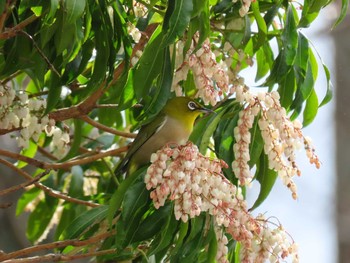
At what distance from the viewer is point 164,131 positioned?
4.04 m

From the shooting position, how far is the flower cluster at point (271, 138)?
314 cm

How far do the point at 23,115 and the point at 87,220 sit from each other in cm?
41

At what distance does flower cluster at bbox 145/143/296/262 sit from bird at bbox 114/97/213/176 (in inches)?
30.1

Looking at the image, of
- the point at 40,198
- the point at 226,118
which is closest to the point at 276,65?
the point at 226,118

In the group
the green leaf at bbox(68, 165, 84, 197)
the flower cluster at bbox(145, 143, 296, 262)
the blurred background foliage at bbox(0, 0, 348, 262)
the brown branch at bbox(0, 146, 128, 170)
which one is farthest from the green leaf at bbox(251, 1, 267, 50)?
the green leaf at bbox(68, 165, 84, 197)

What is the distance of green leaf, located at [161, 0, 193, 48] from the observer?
296 centimetres

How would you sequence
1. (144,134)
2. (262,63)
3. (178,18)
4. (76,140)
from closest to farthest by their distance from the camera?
(178,18) → (262,63) → (144,134) → (76,140)

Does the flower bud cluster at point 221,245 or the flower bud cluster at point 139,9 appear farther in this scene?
the flower bud cluster at point 139,9

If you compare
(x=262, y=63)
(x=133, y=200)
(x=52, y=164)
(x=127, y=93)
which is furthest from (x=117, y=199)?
(x=262, y=63)

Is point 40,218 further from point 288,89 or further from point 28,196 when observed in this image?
point 288,89

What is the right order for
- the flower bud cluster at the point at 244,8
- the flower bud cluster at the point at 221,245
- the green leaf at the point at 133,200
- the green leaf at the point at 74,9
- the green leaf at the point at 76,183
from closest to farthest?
the green leaf at the point at 74,9 → the flower bud cluster at the point at 244,8 → the flower bud cluster at the point at 221,245 → the green leaf at the point at 133,200 → the green leaf at the point at 76,183

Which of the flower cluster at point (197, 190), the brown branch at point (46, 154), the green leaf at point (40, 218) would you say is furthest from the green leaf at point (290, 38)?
the green leaf at point (40, 218)

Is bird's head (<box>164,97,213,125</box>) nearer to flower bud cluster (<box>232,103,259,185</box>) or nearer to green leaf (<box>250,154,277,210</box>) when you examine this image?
green leaf (<box>250,154,277,210</box>)

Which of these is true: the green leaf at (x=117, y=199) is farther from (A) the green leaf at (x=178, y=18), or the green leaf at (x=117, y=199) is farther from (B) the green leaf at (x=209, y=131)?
(A) the green leaf at (x=178, y=18)
